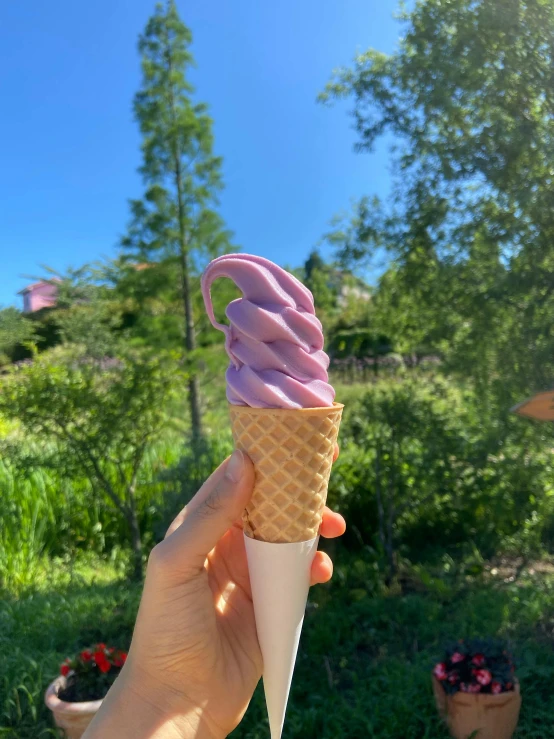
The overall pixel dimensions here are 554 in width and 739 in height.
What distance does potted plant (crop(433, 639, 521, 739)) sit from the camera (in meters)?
2.79

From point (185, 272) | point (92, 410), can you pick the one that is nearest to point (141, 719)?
point (92, 410)

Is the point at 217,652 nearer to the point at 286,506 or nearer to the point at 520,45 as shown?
the point at 286,506

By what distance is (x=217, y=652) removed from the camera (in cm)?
163

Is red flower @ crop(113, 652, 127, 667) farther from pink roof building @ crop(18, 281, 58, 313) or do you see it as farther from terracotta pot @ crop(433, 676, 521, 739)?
pink roof building @ crop(18, 281, 58, 313)

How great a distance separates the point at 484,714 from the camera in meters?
2.78

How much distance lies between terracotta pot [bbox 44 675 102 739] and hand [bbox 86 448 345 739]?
5.24ft

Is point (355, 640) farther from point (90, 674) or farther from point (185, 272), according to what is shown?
point (185, 272)

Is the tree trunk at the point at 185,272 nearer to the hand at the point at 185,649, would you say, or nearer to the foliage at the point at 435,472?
the foliage at the point at 435,472

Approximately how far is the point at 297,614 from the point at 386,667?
7.68 ft

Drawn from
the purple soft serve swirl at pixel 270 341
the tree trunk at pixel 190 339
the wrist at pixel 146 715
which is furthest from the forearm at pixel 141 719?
the tree trunk at pixel 190 339

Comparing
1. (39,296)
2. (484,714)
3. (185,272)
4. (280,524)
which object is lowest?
(484,714)

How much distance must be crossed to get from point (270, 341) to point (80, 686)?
256cm

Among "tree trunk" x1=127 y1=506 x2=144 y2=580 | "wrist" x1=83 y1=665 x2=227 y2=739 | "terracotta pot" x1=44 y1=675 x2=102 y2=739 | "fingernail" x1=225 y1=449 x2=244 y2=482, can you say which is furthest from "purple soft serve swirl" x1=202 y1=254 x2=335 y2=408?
"tree trunk" x1=127 y1=506 x2=144 y2=580

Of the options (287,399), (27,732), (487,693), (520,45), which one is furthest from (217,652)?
(520,45)
